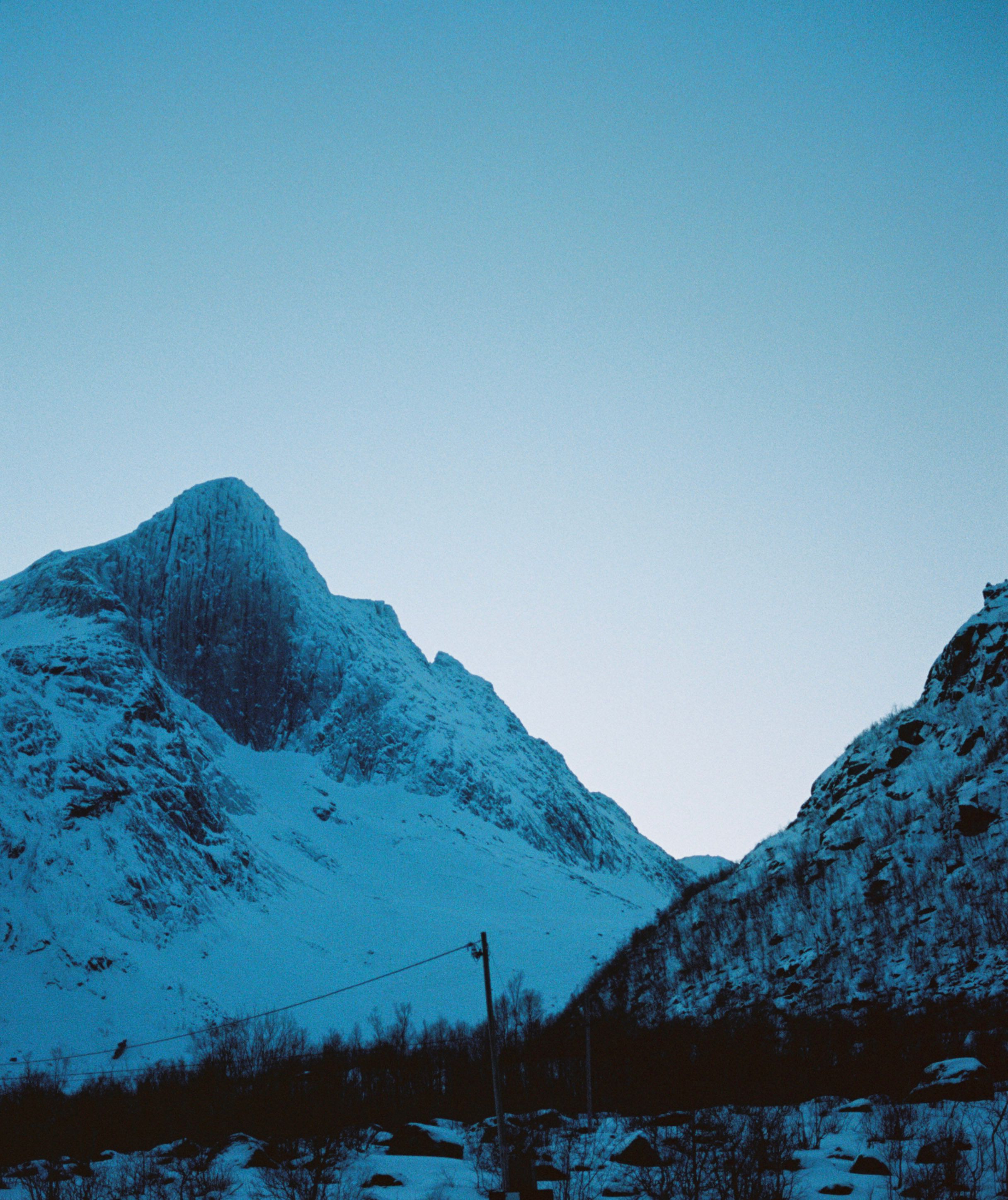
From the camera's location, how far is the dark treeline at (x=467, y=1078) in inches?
1398

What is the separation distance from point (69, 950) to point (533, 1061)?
117 feet

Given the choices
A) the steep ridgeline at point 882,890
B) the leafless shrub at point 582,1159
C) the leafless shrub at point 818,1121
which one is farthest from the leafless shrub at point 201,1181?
the steep ridgeline at point 882,890

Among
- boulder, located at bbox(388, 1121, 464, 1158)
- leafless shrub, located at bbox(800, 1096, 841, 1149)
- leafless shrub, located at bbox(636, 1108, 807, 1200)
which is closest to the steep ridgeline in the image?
leafless shrub, located at bbox(800, 1096, 841, 1149)

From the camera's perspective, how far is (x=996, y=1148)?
864 inches

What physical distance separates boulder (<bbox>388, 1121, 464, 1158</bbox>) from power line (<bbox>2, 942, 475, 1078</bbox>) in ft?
46.4

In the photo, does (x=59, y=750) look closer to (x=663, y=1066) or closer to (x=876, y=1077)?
(x=663, y=1066)

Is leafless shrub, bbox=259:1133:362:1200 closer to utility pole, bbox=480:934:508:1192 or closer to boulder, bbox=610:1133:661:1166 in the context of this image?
utility pole, bbox=480:934:508:1192

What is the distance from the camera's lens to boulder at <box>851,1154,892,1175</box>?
21562 mm

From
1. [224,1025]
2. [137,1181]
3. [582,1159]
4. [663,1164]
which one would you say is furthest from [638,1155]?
[224,1025]

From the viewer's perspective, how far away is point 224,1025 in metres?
63.1

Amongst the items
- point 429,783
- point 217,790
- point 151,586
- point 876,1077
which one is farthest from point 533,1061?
point 151,586

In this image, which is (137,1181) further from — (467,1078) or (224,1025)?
(224,1025)

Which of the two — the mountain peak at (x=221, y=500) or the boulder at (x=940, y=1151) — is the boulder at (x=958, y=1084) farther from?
the mountain peak at (x=221, y=500)

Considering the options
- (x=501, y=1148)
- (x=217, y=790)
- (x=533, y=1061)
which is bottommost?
(x=533, y=1061)
